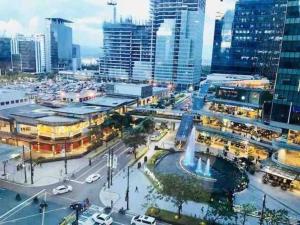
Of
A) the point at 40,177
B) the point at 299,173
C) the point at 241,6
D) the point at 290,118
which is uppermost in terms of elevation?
the point at 241,6

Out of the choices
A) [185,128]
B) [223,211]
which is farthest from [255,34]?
[223,211]

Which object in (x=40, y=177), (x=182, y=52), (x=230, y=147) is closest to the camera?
(x=40, y=177)

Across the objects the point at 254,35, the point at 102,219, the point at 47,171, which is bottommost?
the point at 47,171

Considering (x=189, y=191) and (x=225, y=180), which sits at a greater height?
(x=189, y=191)

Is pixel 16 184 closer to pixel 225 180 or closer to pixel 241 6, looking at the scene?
pixel 225 180

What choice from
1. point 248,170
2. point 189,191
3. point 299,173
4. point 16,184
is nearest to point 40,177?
point 16,184

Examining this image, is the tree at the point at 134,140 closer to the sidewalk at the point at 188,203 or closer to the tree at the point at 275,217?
the sidewalk at the point at 188,203

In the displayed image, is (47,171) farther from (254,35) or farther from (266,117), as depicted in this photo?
(254,35)
